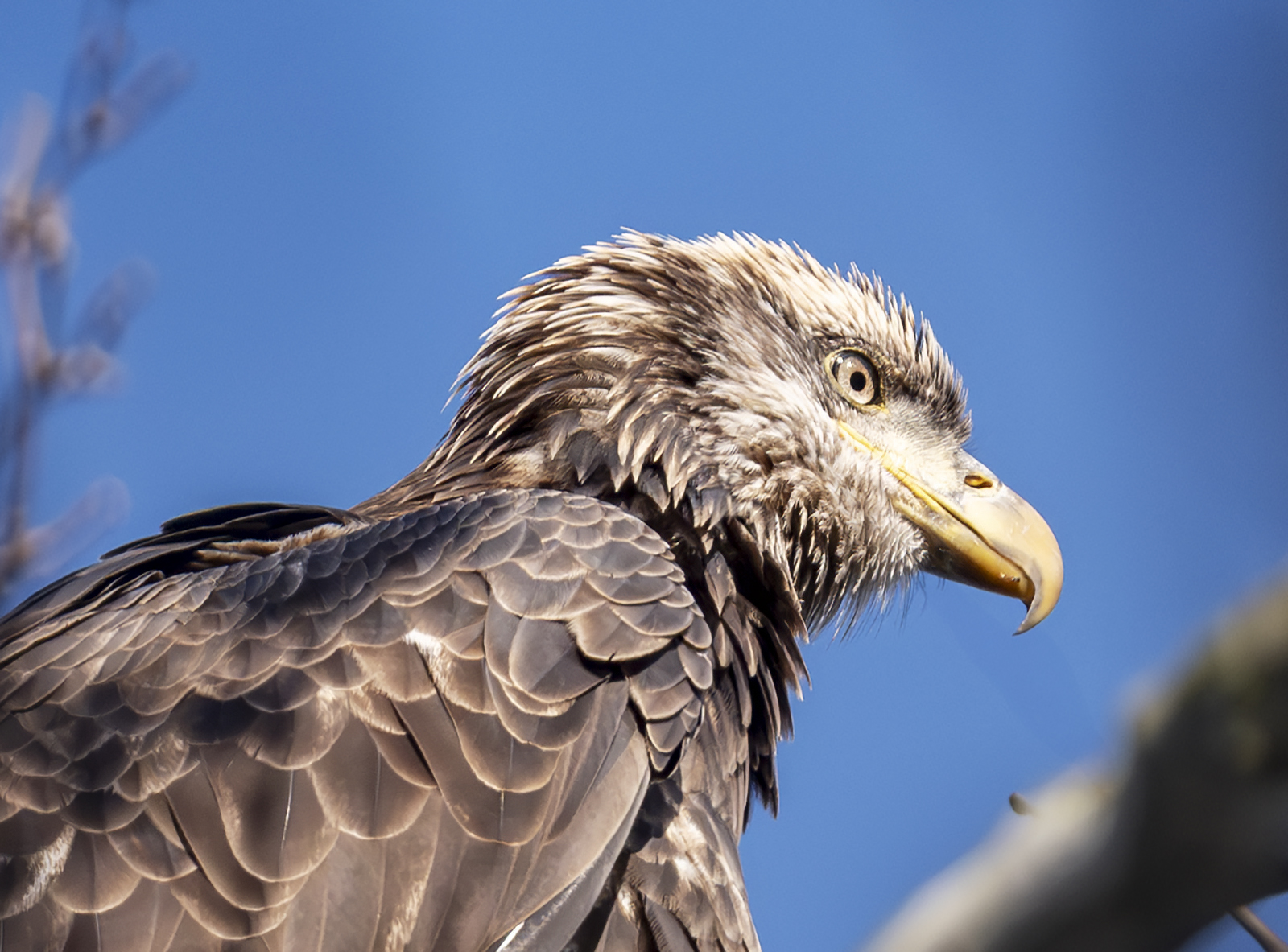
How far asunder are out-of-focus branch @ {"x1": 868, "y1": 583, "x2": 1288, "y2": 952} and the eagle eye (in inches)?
135

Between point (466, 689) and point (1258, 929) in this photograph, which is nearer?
point (1258, 929)

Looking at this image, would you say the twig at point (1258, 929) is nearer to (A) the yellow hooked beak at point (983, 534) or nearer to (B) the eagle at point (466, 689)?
(B) the eagle at point (466, 689)

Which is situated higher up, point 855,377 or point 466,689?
point 855,377

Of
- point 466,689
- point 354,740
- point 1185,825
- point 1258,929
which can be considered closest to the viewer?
point 1185,825

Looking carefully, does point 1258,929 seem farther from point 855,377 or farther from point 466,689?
point 855,377

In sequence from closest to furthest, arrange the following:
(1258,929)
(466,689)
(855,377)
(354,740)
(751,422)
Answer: (1258,929) < (354,740) < (466,689) < (751,422) < (855,377)

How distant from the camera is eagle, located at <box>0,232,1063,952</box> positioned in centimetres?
257

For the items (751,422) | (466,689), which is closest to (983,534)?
(751,422)

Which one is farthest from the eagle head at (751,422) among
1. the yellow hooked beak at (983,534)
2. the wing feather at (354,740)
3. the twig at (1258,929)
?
the twig at (1258,929)

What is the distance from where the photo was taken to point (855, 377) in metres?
4.48

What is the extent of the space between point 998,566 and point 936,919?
316 centimetres

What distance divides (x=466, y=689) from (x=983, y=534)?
6.74ft

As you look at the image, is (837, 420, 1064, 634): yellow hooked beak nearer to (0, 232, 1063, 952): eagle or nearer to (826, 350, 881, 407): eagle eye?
(0, 232, 1063, 952): eagle

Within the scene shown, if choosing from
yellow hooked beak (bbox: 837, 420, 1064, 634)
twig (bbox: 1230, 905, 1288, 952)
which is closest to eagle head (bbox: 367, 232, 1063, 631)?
yellow hooked beak (bbox: 837, 420, 1064, 634)
